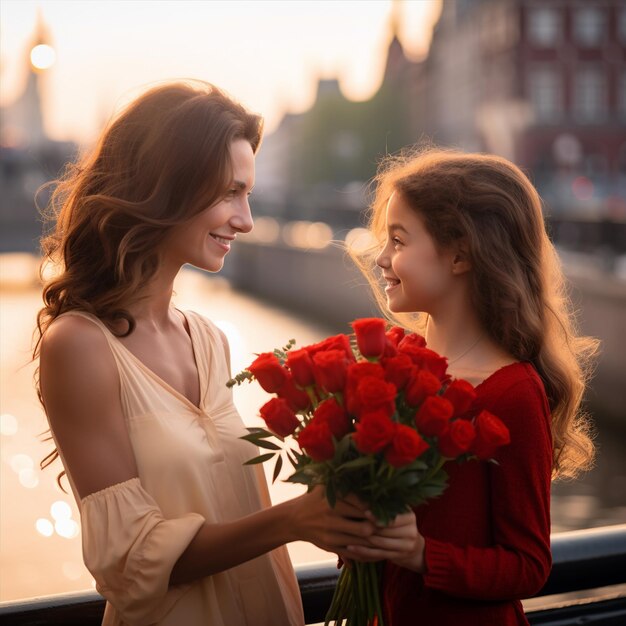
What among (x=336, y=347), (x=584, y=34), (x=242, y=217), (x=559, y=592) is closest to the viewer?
(x=336, y=347)

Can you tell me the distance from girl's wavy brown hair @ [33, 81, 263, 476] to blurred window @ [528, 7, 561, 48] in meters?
58.7

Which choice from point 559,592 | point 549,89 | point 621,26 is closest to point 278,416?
point 559,592

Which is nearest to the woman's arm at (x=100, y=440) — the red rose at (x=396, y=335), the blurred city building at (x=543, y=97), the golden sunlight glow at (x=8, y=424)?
the red rose at (x=396, y=335)

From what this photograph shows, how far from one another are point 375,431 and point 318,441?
10 cm

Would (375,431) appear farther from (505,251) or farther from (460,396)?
(505,251)

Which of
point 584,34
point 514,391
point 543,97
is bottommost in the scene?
point 543,97

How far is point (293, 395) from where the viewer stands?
73.5 inches

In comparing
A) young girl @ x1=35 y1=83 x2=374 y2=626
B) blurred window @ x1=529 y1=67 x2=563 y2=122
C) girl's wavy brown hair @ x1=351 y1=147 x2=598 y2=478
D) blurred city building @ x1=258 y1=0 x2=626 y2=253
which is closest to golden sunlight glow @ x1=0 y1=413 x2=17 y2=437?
young girl @ x1=35 y1=83 x2=374 y2=626

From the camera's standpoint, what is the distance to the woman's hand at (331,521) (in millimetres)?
1818

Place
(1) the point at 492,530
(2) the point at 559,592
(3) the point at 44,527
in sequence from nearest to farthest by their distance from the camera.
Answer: (1) the point at 492,530 < (2) the point at 559,592 < (3) the point at 44,527

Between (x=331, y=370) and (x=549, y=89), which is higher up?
(x=331, y=370)

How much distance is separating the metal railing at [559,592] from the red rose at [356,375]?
592 mm

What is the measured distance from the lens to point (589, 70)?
5809cm

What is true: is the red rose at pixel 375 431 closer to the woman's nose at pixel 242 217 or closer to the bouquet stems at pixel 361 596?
the bouquet stems at pixel 361 596
